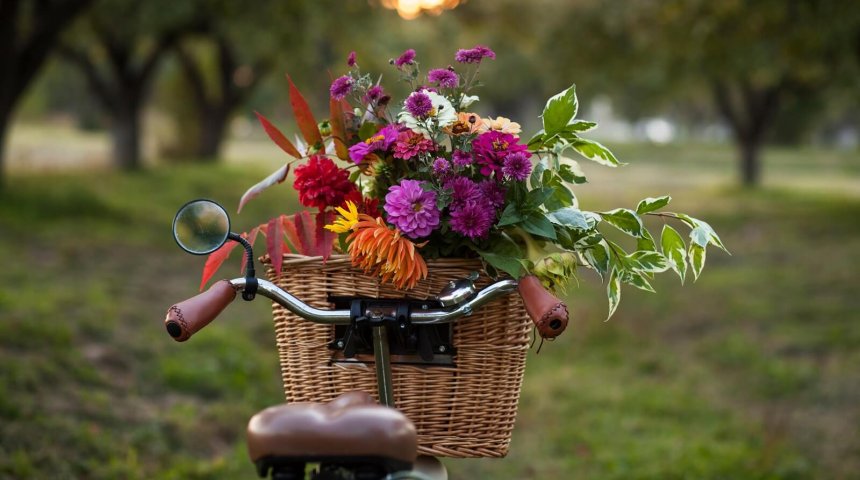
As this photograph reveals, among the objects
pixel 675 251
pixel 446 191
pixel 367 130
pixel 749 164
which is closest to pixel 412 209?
pixel 446 191

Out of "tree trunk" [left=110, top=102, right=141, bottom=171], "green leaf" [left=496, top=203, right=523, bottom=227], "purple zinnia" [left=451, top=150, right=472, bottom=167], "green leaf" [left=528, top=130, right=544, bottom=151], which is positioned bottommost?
"green leaf" [left=496, top=203, right=523, bottom=227]

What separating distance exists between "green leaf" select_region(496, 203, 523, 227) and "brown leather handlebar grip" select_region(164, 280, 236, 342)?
0.70 m

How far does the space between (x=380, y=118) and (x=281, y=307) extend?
60 centimetres

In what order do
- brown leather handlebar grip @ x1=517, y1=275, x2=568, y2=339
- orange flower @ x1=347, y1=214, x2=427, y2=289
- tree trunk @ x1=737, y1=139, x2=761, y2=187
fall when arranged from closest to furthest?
brown leather handlebar grip @ x1=517, y1=275, x2=568, y2=339 → orange flower @ x1=347, y1=214, x2=427, y2=289 → tree trunk @ x1=737, y1=139, x2=761, y2=187

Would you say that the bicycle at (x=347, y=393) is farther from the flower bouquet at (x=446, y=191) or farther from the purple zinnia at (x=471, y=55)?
the purple zinnia at (x=471, y=55)

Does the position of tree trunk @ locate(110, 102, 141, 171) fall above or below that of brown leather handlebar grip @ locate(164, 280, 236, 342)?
above

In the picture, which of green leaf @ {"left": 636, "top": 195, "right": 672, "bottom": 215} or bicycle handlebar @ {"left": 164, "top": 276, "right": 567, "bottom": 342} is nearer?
bicycle handlebar @ {"left": 164, "top": 276, "right": 567, "bottom": 342}

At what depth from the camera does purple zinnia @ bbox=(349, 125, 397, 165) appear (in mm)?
2459

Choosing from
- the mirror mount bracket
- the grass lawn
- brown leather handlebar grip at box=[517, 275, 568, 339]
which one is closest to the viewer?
brown leather handlebar grip at box=[517, 275, 568, 339]

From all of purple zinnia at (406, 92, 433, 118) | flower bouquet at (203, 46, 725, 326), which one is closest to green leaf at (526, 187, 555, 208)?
flower bouquet at (203, 46, 725, 326)

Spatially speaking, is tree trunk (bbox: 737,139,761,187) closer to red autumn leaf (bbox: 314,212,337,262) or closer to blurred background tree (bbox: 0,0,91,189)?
blurred background tree (bbox: 0,0,91,189)

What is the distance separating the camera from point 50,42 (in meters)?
13.5

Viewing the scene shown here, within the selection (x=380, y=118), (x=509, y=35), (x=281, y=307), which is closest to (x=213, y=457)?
(x=281, y=307)

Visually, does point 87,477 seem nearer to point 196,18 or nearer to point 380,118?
point 380,118
